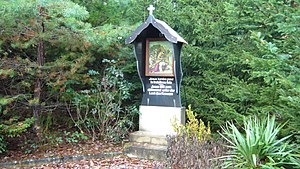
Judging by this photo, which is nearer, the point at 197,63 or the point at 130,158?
the point at 130,158

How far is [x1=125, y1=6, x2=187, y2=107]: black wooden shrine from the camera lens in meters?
5.62

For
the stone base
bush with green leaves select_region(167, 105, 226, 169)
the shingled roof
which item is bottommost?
bush with green leaves select_region(167, 105, 226, 169)

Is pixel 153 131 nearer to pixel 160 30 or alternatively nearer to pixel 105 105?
pixel 105 105

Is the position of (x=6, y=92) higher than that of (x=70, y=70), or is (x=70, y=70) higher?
(x=70, y=70)

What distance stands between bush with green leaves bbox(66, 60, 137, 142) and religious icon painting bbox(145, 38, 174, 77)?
29.7 inches

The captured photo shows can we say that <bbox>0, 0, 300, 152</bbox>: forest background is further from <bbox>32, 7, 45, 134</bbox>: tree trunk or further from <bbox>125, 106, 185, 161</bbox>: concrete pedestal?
<bbox>125, 106, 185, 161</bbox>: concrete pedestal

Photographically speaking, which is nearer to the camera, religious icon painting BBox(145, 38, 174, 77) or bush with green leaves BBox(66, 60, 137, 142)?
religious icon painting BBox(145, 38, 174, 77)

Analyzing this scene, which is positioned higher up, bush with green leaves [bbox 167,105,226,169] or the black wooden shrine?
the black wooden shrine

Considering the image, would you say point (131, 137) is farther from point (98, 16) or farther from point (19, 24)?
point (98, 16)

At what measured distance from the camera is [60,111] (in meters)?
6.68

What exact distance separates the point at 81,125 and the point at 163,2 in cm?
369

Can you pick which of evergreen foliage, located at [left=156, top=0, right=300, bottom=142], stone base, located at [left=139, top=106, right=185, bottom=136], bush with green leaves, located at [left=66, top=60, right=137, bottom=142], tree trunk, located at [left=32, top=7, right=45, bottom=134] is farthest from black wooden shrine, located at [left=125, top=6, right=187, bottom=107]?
tree trunk, located at [left=32, top=7, right=45, bottom=134]

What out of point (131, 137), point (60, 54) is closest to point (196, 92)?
point (131, 137)

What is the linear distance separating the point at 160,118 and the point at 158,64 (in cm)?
108
